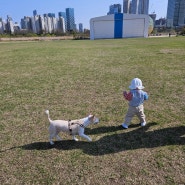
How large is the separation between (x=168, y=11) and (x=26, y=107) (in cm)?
11992

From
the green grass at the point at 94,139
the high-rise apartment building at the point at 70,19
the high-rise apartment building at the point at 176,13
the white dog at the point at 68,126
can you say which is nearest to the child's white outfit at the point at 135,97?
the green grass at the point at 94,139

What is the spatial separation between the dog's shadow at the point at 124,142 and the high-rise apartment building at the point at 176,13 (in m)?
112

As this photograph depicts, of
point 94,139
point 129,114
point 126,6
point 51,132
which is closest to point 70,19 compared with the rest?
point 126,6

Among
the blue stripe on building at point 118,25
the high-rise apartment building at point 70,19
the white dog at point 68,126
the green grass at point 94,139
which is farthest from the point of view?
the high-rise apartment building at point 70,19

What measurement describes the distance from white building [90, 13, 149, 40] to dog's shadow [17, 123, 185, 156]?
44.0 meters

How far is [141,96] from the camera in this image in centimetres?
351

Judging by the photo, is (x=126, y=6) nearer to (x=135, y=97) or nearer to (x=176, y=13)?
(x=176, y=13)

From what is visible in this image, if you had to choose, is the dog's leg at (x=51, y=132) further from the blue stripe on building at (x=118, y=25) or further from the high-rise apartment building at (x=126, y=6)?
the high-rise apartment building at (x=126, y=6)

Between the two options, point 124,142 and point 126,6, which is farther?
point 126,6

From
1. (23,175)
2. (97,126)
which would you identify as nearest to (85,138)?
(97,126)

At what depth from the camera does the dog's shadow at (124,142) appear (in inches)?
124

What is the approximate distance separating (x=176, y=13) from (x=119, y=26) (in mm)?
72331

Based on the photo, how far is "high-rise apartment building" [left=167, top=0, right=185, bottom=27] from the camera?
98.9m

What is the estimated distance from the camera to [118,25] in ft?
147
